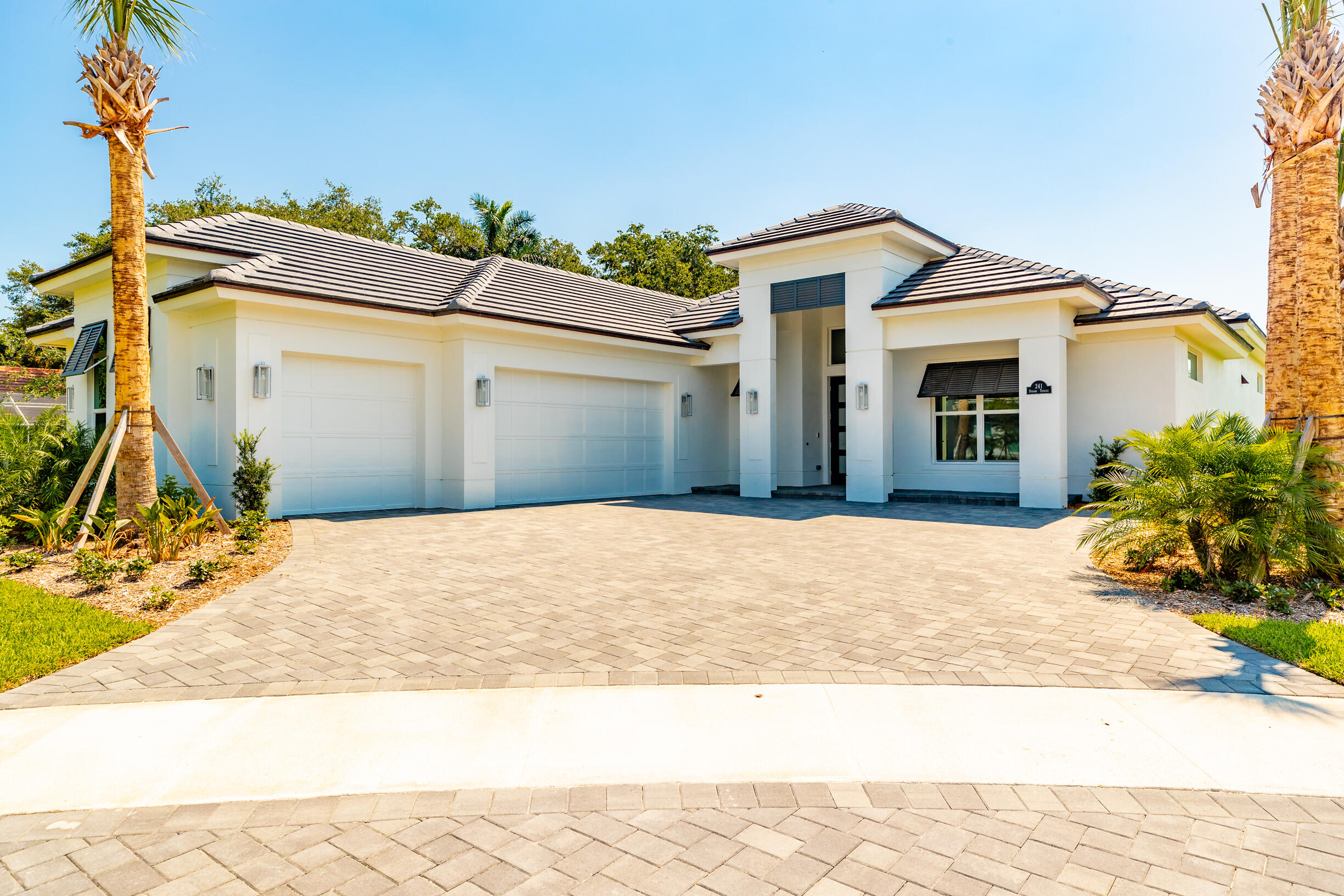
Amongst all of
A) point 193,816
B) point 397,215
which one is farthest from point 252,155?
point 193,816

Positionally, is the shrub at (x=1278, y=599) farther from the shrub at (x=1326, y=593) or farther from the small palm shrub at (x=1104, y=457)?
the small palm shrub at (x=1104, y=457)

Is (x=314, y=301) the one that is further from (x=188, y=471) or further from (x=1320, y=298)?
(x=1320, y=298)

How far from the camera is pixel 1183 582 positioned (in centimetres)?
745

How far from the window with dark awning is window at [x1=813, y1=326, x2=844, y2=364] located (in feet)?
9.25

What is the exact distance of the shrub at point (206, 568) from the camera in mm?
7680

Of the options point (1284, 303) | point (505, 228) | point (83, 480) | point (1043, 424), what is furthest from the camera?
point (505, 228)

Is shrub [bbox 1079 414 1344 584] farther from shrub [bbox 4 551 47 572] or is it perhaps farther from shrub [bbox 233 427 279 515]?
shrub [bbox 4 551 47 572]

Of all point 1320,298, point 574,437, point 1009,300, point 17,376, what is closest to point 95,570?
point 574,437

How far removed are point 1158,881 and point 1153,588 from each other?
5720 mm

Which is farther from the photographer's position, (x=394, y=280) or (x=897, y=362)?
(x=897, y=362)

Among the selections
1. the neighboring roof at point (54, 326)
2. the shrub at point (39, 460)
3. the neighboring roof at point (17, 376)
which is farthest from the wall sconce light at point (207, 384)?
the neighboring roof at point (17, 376)

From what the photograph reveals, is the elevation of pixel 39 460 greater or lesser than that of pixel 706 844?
greater

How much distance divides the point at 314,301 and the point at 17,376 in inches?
823

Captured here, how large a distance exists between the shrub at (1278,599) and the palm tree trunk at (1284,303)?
2.13 meters
